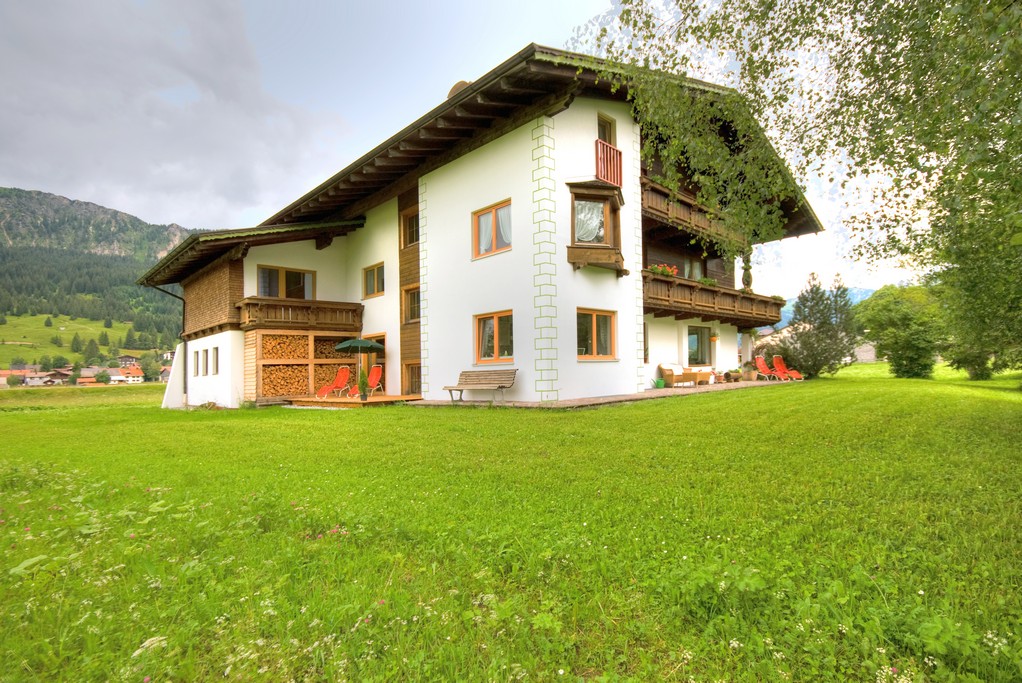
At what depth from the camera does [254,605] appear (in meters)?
2.29

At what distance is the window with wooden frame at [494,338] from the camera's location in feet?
44.7

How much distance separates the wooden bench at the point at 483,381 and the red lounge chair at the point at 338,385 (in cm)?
466

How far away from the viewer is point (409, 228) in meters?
17.6

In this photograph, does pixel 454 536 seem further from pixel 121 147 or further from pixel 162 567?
pixel 121 147

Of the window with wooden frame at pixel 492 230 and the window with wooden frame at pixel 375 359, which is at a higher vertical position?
the window with wooden frame at pixel 492 230

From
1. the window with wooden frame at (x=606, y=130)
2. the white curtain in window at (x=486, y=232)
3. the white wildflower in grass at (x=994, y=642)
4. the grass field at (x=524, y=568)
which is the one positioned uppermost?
the window with wooden frame at (x=606, y=130)

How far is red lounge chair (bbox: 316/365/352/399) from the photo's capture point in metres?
17.0

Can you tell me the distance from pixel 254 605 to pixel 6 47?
61.1 metres

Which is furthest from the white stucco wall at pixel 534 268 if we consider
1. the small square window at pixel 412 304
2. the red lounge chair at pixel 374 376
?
the red lounge chair at pixel 374 376

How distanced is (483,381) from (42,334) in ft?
448

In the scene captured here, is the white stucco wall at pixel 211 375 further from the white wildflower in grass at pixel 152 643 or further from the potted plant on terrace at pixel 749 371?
the potted plant on terrace at pixel 749 371

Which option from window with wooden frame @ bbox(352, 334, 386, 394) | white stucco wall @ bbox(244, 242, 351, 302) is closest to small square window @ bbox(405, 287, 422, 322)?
window with wooden frame @ bbox(352, 334, 386, 394)

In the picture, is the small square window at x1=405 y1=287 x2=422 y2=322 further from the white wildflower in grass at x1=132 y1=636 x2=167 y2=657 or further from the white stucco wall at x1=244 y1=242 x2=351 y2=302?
the white wildflower in grass at x1=132 y1=636 x2=167 y2=657

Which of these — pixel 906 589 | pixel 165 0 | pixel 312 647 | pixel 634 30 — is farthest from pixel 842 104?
pixel 165 0
